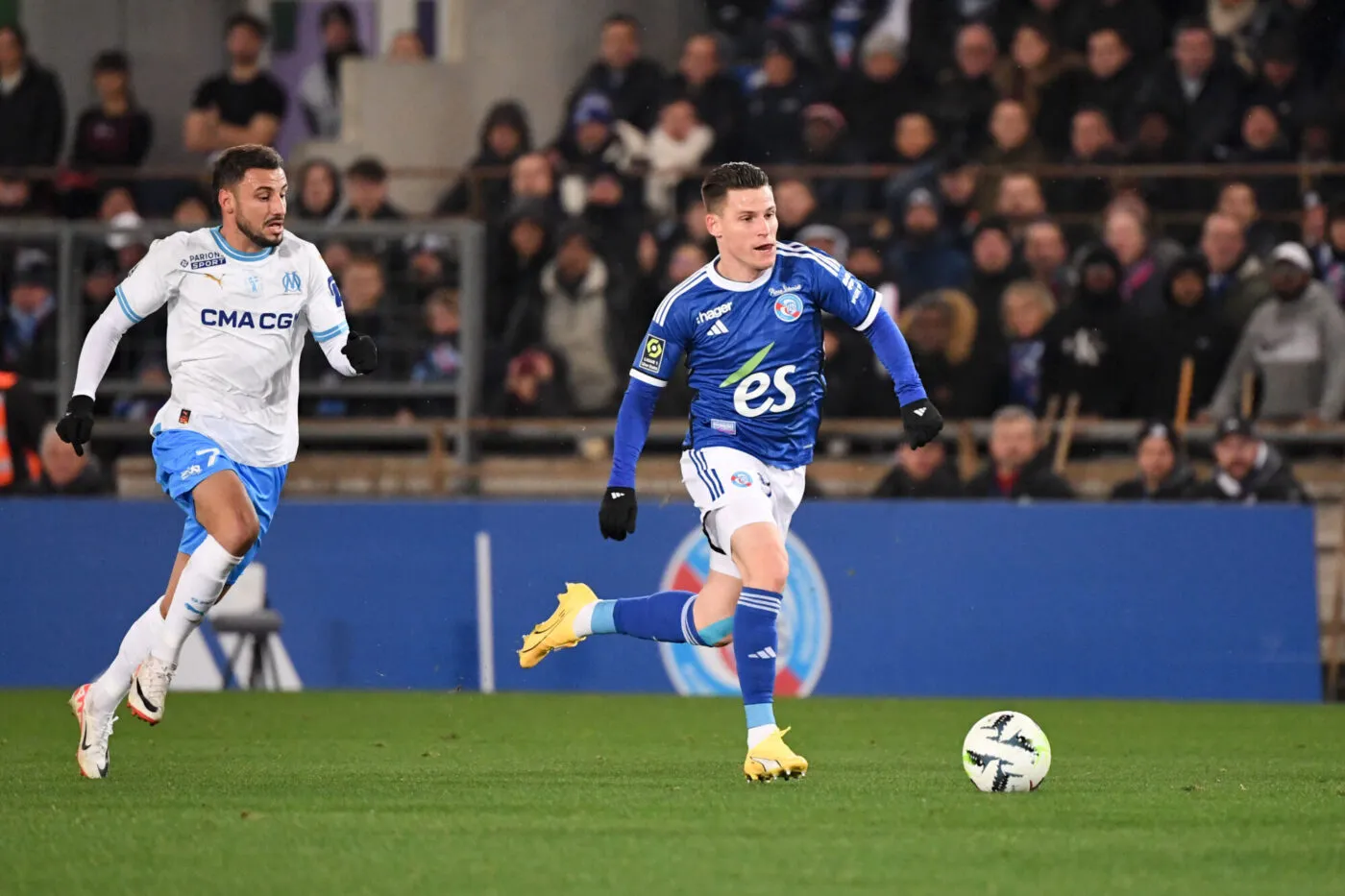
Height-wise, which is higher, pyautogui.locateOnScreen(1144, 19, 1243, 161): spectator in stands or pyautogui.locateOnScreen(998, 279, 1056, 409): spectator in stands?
pyautogui.locateOnScreen(1144, 19, 1243, 161): spectator in stands

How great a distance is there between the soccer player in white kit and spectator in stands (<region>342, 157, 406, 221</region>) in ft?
23.2

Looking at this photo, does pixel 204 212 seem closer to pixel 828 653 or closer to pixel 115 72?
pixel 115 72

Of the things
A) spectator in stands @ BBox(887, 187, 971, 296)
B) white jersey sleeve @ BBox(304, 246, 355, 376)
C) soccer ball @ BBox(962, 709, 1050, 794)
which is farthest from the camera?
spectator in stands @ BBox(887, 187, 971, 296)

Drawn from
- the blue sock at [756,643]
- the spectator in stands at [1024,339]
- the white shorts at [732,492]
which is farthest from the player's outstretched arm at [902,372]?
the spectator in stands at [1024,339]

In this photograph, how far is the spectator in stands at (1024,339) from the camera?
14500mm

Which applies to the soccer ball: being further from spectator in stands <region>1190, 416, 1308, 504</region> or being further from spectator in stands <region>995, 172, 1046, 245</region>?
spectator in stands <region>995, 172, 1046, 245</region>

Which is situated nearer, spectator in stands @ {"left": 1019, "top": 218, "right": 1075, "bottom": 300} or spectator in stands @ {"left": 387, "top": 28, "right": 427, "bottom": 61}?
spectator in stands @ {"left": 1019, "top": 218, "right": 1075, "bottom": 300}

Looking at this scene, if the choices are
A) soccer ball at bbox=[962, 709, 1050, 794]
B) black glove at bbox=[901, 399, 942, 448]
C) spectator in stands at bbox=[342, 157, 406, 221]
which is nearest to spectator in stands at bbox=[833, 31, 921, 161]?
spectator in stands at bbox=[342, 157, 406, 221]

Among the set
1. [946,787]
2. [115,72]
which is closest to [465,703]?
[946,787]

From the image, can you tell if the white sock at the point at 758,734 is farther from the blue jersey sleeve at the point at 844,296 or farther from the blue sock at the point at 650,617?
the blue jersey sleeve at the point at 844,296

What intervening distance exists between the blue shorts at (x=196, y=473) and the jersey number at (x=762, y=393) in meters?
1.97

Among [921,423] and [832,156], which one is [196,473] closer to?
[921,423]

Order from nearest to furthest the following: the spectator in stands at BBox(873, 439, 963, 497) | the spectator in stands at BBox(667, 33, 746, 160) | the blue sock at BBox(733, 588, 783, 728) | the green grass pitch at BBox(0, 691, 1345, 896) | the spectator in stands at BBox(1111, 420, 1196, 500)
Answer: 1. the green grass pitch at BBox(0, 691, 1345, 896)
2. the blue sock at BBox(733, 588, 783, 728)
3. the spectator in stands at BBox(1111, 420, 1196, 500)
4. the spectator in stands at BBox(873, 439, 963, 497)
5. the spectator in stands at BBox(667, 33, 746, 160)

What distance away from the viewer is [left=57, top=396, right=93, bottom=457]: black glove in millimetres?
8531
